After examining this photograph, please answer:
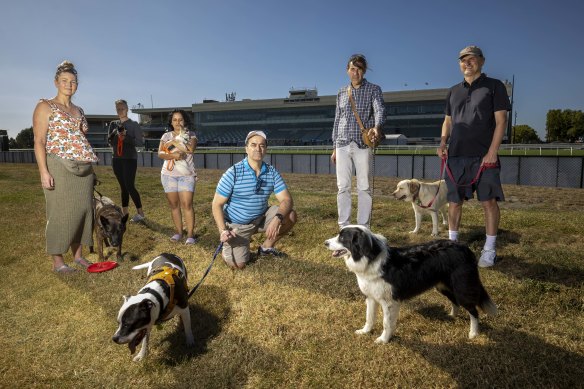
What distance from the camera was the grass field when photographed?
3238 mm

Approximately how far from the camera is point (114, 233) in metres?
6.43

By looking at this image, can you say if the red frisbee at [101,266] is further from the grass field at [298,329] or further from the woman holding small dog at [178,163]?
the woman holding small dog at [178,163]

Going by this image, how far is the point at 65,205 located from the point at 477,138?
6026 mm

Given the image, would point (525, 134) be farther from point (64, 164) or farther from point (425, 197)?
point (64, 164)

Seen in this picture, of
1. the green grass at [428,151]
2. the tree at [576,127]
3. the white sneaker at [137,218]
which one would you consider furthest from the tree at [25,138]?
the tree at [576,127]

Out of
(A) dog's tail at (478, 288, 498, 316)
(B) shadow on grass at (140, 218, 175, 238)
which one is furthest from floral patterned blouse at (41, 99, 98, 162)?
(A) dog's tail at (478, 288, 498, 316)

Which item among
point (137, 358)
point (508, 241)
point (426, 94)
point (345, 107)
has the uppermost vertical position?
point (426, 94)

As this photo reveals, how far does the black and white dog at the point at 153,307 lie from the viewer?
315cm

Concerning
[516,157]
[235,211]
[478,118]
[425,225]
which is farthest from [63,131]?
[516,157]

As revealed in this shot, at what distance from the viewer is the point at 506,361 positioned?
10.7 ft

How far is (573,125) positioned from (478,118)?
3890 inches

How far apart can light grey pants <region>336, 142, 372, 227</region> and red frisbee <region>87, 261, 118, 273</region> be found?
392 cm

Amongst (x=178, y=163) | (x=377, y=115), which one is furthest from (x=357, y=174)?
(x=178, y=163)

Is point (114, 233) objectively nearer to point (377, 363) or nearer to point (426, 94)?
point (377, 363)
